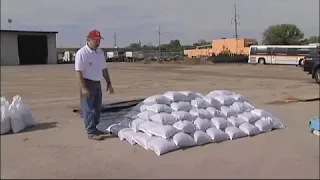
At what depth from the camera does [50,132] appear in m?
5.71

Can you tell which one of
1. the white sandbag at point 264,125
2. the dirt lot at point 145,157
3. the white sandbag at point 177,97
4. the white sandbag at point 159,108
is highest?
the white sandbag at point 177,97

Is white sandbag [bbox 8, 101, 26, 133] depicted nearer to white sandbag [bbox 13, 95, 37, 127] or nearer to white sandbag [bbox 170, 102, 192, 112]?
white sandbag [bbox 13, 95, 37, 127]

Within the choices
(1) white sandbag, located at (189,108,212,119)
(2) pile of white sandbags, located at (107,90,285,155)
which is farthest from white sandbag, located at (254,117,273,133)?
(1) white sandbag, located at (189,108,212,119)

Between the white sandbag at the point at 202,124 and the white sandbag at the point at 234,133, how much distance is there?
0.81ft

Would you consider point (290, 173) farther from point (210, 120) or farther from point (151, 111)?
point (151, 111)

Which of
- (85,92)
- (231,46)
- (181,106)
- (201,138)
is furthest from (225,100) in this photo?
(231,46)

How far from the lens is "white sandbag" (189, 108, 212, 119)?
5.39m

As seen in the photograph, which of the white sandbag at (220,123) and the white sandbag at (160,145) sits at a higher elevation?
the white sandbag at (220,123)

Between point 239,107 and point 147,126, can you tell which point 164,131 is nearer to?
point 147,126

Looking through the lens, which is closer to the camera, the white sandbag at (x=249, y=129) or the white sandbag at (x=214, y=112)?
the white sandbag at (x=249, y=129)

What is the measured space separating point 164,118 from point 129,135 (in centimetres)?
49

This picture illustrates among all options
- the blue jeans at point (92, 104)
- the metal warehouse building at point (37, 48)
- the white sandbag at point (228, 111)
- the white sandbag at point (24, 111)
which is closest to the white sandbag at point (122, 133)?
the blue jeans at point (92, 104)

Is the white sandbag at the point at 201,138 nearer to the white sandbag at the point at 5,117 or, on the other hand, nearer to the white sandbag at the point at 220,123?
the white sandbag at the point at 220,123

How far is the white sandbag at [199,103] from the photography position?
5672mm
